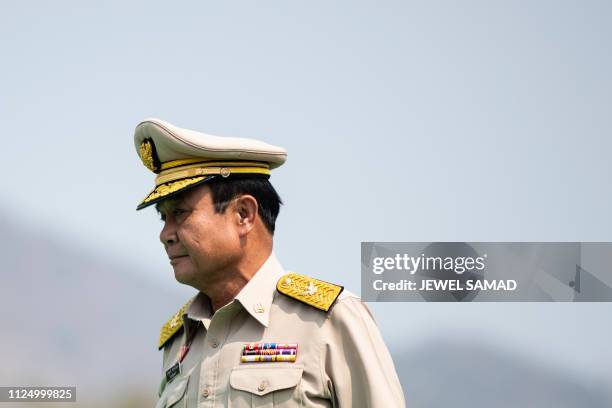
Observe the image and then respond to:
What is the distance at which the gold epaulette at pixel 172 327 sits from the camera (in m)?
4.39

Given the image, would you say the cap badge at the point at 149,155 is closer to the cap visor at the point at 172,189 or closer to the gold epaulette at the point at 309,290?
the cap visor at the point at 172,189

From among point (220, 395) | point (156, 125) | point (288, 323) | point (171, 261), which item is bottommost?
point (220, 395)

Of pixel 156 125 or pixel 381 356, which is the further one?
pixel 156 125

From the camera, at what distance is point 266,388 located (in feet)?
12.4

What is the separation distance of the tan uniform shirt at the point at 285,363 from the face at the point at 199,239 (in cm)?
16

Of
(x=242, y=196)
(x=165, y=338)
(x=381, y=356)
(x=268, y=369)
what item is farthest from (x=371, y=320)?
(x=165, y=338)

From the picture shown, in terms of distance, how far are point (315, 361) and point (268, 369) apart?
20 cm

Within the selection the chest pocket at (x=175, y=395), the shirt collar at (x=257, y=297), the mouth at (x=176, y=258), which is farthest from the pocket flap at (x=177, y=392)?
the mouth at (x=176, y=258)

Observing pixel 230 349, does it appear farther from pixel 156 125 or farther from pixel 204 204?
pixel 156 125

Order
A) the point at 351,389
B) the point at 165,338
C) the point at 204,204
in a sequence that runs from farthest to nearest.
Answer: the point at 165,338, the point at 204,204, the point at 351,389

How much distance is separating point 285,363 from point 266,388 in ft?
0.41

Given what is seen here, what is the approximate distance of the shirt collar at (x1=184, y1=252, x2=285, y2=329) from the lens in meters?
3.95

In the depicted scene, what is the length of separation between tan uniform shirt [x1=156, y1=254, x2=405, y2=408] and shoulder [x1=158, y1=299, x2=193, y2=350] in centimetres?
24

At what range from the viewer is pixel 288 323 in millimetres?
3926
